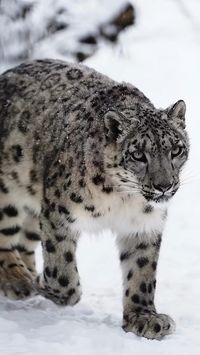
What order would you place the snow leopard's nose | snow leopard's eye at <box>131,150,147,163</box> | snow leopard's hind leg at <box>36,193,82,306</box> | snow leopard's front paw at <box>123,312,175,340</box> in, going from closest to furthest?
1. the snow leopard's nose
2. snow leopard's eye at <box>131,150,147,163</box>
3. snow leopard's front paw at <box>123,312,175,340</box>
4. snow leopard's hind leg at <box>36,193,82,306</box>

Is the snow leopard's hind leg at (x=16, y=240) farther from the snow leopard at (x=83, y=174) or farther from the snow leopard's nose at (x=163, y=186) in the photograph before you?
the snow leopard's nose at (x=163, y=186)

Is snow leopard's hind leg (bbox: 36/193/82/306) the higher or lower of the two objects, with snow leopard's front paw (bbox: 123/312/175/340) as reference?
higher

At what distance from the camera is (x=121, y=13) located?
1606 cm

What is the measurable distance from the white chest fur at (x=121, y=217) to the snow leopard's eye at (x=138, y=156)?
324mm

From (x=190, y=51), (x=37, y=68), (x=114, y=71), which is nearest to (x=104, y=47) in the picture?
(x=114, y=71)

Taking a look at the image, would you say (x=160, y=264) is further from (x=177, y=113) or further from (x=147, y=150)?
(x=147, y=150)

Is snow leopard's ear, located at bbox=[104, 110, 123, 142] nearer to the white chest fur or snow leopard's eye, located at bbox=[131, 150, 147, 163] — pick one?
snow leopard's eye, located at bbox=[131, 150, 147, 163]

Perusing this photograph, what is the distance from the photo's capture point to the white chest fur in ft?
22.5

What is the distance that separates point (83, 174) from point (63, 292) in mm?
946

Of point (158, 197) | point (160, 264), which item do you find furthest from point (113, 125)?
point (160, 264)

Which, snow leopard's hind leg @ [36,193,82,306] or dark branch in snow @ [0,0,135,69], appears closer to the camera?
snow leopard's hind leg @ [36,193,82,306]

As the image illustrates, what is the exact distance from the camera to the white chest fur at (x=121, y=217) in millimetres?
6852

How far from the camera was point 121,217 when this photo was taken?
6922 millimetres

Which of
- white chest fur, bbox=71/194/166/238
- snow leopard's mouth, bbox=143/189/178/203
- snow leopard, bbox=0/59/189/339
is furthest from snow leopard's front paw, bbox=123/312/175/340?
snow leopard's mouth, bbox=143/189/178/203
